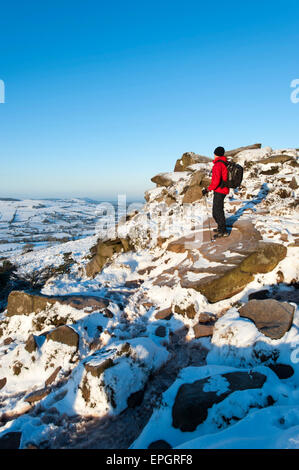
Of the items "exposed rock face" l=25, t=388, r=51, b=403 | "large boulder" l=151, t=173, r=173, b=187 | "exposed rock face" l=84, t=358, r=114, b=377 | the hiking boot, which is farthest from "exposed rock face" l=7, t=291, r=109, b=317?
"large boulder" l=151, t=173, r=173, b=187

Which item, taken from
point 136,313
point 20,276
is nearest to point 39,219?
point 20,276

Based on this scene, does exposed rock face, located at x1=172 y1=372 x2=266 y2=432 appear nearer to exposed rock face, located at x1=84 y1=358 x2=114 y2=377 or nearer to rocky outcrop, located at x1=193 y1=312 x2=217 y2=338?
exposed rock face, located at x1=84 y1=358 x2=114 y2=377

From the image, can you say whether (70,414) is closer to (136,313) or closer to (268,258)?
(136,313)

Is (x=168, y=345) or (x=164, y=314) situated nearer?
(x=168, y=345)

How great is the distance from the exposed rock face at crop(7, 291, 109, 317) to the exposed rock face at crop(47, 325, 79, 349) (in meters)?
1.01

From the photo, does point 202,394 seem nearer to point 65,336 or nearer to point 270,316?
point 270,316

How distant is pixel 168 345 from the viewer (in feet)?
17.9

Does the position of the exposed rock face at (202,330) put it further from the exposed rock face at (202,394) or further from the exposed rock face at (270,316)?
the exposed rock face at (202,394)

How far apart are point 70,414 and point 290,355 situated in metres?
3.99

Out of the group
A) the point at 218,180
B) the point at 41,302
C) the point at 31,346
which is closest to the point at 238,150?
the point at 218,180

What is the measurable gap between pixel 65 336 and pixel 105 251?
659 centimetres

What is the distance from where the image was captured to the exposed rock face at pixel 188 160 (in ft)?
70.3

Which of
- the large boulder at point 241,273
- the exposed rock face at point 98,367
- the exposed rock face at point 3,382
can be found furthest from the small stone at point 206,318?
the exposed rock face at point 3,382

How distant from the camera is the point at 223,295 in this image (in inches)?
247
